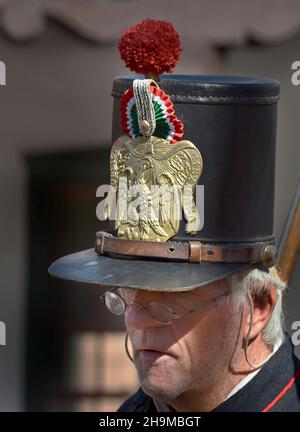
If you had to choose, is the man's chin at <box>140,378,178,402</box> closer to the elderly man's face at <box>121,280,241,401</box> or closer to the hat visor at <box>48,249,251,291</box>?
the elderly man's face at <box>121,280,241,401</box>

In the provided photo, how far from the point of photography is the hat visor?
304 centimetres

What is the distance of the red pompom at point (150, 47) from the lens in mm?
3092

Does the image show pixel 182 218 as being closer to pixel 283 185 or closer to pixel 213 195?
pixel 213 195

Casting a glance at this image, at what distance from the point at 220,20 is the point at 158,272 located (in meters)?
4.21

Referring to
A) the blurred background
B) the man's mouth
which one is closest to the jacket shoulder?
the man's mouth

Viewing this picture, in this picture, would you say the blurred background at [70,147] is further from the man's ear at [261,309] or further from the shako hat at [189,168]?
the shako hat at [189,168]

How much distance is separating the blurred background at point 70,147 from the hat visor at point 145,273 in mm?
3731

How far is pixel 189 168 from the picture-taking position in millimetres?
3146

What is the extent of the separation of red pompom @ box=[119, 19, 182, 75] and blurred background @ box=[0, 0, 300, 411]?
150 inches

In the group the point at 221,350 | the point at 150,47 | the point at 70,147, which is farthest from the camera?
the point at 70,147

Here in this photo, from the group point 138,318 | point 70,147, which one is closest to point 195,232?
point 138,318

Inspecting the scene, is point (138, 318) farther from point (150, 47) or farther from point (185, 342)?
point (150, 47)

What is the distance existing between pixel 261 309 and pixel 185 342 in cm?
24

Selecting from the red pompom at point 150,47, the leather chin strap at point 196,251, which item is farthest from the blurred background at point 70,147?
the red pompom at point 150,47
